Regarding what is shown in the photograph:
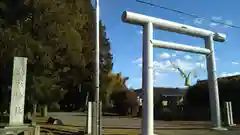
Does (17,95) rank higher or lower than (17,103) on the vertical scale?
higher

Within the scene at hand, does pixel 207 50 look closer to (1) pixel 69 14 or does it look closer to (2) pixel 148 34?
(2) pixel 148 34

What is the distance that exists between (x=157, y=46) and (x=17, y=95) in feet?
22.8

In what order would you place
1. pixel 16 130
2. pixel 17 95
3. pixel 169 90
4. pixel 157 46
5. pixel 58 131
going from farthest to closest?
pixel 169 90 → pixel 58 131 → pixel 157 46 → pixel 17 95 → pixel 16 130

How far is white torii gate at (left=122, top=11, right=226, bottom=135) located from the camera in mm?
15164

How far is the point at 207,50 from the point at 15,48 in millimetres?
11058

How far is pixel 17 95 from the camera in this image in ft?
46.0

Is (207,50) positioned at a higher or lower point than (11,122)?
higher

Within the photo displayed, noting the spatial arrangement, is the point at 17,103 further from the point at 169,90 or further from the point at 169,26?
the point at 169,90

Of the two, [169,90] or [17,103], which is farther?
[169,90]

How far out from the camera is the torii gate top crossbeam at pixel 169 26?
15211 mm

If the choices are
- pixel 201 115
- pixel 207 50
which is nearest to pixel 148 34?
pixel 207 50

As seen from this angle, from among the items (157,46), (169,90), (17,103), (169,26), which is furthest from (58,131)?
(169,90)

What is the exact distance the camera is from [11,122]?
13836 millimetres

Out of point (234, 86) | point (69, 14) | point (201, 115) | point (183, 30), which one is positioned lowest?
point (201, 115)
